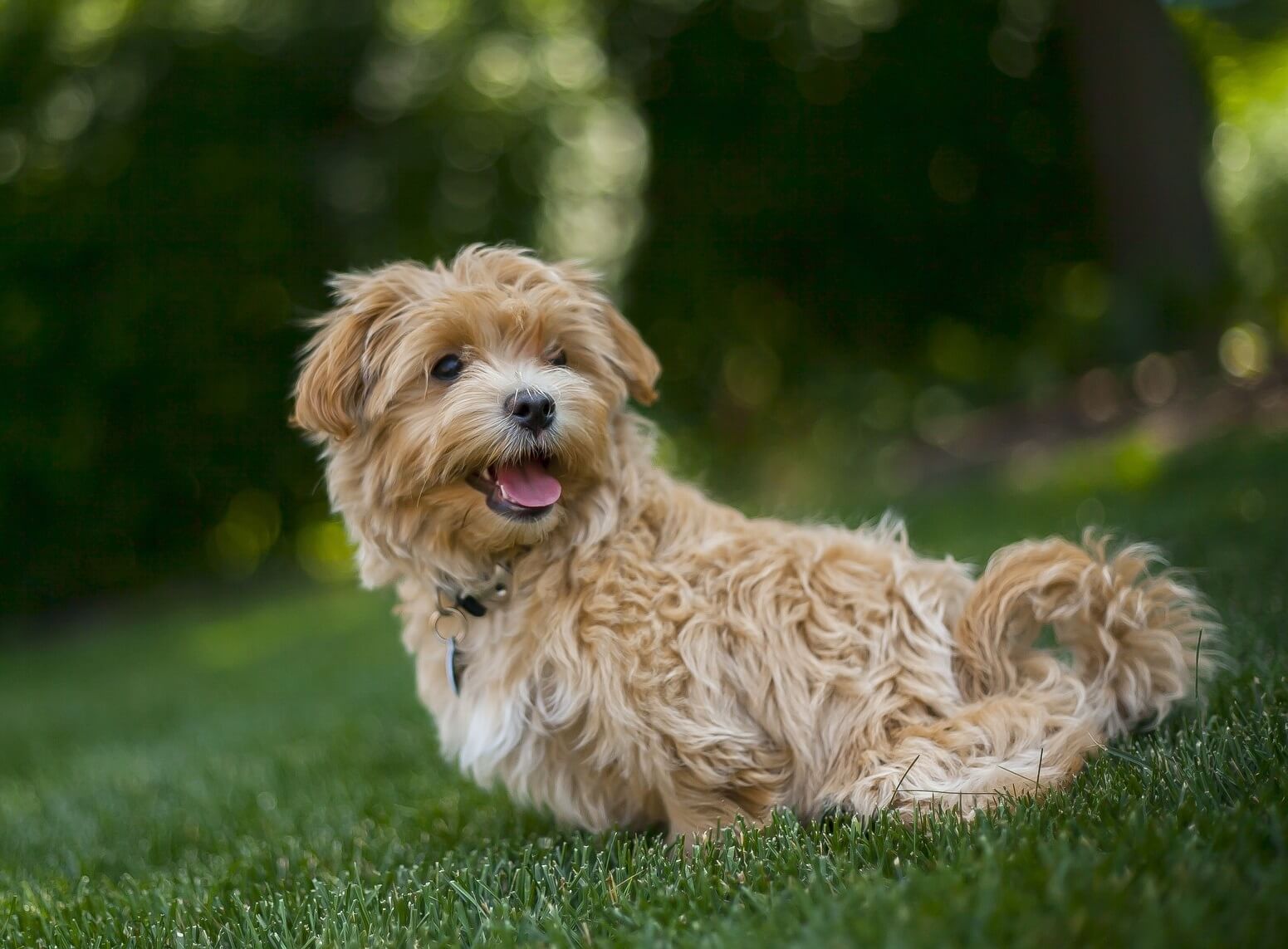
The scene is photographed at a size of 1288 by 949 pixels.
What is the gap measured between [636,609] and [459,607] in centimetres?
53

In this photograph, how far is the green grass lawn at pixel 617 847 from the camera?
193 cm

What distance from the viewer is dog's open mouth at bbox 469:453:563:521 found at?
296cm

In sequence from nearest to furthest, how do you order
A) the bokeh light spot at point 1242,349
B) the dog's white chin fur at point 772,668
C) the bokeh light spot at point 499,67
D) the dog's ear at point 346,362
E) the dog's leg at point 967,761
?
the dog's leg at point 967,761
the dog's white chin fur at point 772,668
the dog's ear at point 346,362
the bokeh light spot at point 1242,349
the bokeh light spot at point 499,67

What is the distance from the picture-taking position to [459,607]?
10.3 feet

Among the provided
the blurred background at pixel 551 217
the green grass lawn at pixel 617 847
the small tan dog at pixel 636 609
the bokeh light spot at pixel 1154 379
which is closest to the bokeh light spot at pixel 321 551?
the blurred background at pixel 551 217

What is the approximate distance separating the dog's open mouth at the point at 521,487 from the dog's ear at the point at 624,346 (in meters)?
0.49

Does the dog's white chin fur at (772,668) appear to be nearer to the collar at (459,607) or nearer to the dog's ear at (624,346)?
the collar at (459,607)

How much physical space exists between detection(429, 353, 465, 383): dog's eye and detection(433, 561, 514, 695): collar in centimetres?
54

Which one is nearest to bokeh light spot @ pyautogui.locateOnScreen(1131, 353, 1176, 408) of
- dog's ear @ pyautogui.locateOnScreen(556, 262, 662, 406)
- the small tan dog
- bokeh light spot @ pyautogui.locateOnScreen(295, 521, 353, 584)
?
the small tan dog

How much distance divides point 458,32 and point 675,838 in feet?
39.2

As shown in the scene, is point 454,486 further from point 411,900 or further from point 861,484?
point 861,484

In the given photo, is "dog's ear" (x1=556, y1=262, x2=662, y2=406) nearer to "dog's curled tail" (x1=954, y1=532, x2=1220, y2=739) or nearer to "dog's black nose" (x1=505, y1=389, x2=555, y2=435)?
"dog's black nose" (x1=505, y1=389, x2=555, y2=435)

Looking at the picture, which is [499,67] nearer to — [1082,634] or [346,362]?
[346,362]

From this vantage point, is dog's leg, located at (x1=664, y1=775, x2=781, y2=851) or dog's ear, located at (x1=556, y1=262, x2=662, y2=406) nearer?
dog's leg, located at (x1=664, y1=775, x2=781, y2=851)
